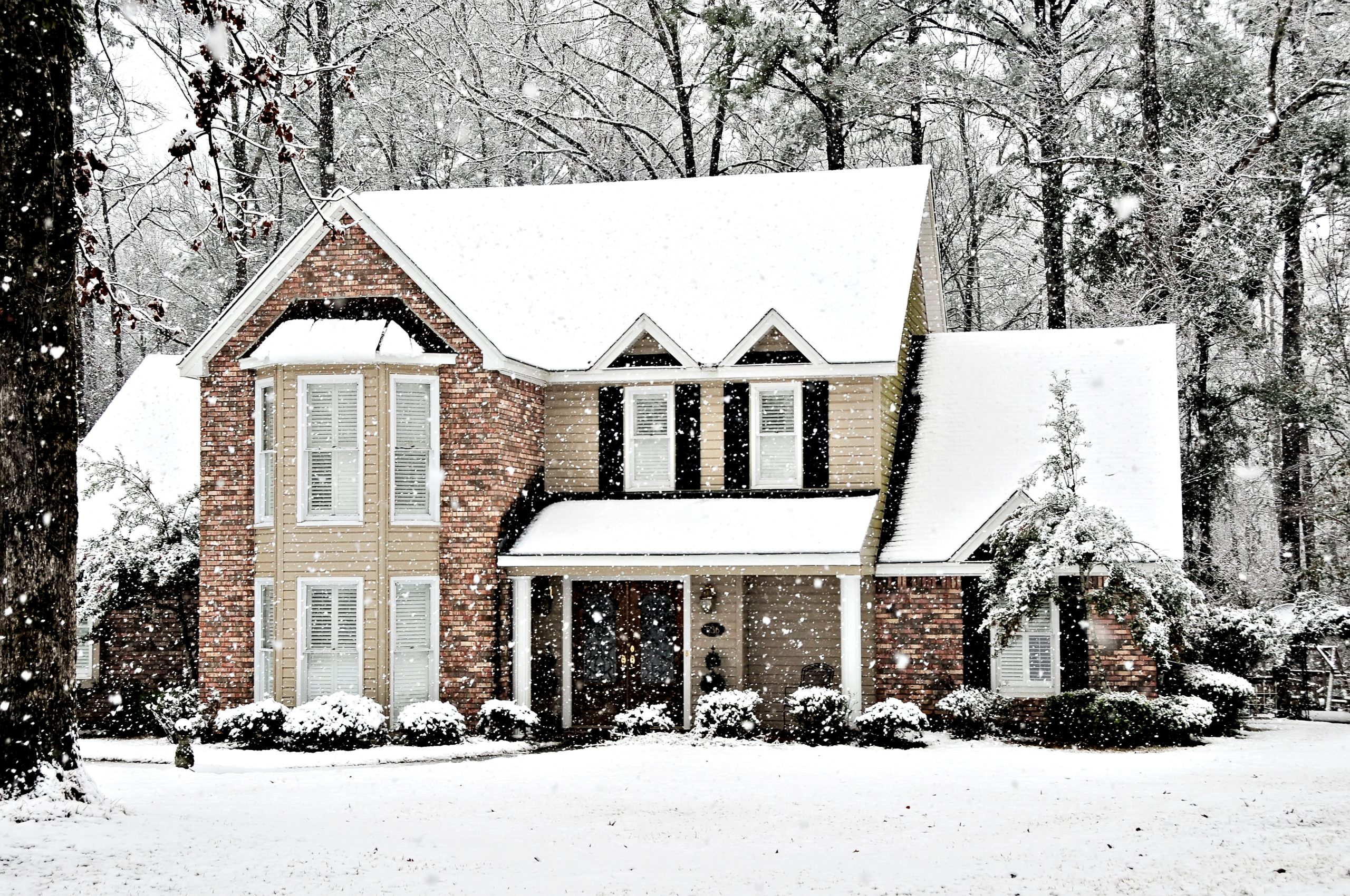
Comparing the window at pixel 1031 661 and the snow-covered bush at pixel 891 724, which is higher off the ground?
the window at pixel 1031 661

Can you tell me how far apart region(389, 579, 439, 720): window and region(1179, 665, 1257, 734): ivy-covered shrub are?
11.4 meters

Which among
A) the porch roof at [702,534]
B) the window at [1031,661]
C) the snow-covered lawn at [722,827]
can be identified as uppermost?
the porch roof at [702,534]

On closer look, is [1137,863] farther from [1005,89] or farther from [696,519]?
[1005,89]

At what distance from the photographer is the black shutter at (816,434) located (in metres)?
22.3

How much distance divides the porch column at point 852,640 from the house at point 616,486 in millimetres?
36

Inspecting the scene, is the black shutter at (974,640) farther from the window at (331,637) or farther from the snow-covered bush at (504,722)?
the window at (331,637)

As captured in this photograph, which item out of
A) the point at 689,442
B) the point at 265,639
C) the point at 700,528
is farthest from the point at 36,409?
the point at 689,442

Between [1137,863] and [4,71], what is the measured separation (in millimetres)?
10864

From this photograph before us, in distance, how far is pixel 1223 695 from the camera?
2150 centimetres

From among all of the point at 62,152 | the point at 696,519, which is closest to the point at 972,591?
the point at 696,519

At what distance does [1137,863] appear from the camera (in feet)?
36.9

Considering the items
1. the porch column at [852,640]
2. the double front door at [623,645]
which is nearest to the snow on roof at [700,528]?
the porch column at [852,640]

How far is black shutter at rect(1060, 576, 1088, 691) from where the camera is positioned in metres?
21.2

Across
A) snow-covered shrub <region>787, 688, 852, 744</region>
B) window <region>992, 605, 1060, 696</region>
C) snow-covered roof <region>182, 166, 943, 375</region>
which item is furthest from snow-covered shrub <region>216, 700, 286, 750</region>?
window <region>992, 605, 1060, 696</region>
